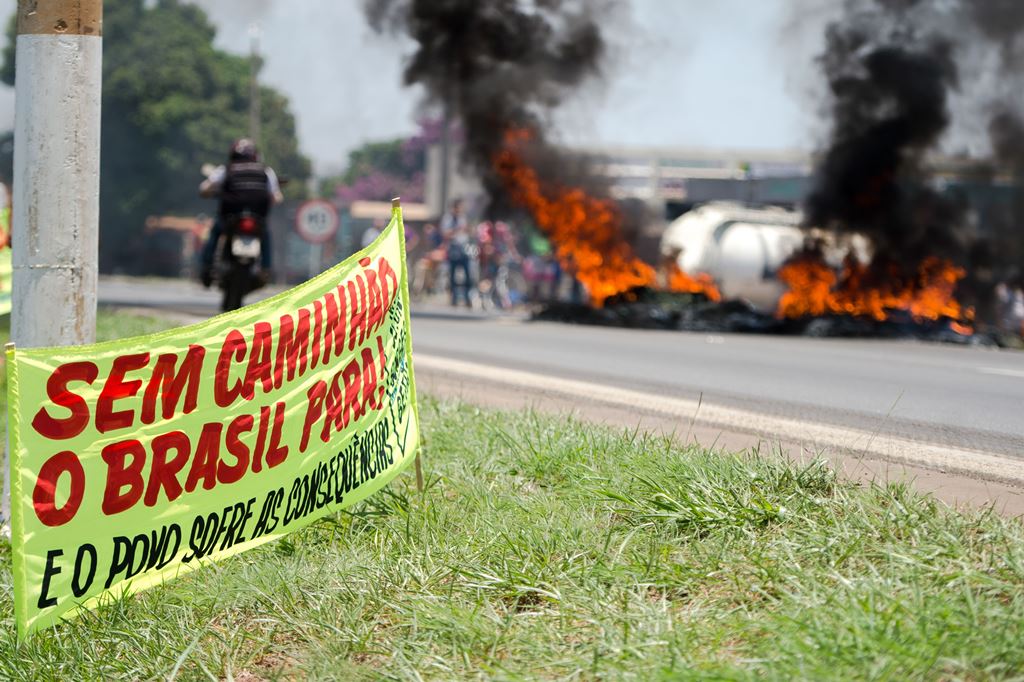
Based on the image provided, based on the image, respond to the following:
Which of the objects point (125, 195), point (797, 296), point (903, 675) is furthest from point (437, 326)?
point (125, 195)

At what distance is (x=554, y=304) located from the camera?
70.2 ft

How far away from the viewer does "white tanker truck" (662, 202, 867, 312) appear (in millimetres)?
29219

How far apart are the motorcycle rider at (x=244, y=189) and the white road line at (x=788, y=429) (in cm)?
364

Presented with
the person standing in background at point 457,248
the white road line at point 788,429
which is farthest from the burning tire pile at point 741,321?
the white road line at point 788,429

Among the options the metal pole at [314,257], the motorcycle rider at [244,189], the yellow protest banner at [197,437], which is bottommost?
the metal pole at [314,257]

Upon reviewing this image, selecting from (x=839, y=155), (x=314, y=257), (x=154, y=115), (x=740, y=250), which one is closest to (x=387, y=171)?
(x=154, y=115)

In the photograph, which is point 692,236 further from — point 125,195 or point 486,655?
point 125,195

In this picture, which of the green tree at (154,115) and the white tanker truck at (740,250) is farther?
the green tree at (154,115)

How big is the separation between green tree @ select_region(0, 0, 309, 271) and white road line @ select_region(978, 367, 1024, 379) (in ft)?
170

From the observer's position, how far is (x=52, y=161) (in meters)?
5.34

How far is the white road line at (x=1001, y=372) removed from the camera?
11.8 metres

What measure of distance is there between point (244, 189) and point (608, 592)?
9769 millimetres

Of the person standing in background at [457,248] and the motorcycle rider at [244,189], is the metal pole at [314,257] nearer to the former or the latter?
A: the person standing in background at [457,248]

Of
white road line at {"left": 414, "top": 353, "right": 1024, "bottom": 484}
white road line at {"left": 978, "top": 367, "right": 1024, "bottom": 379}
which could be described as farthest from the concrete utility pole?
white road line at {"left": 978, "top": 367, "right": 1024, "bottom": 379}
